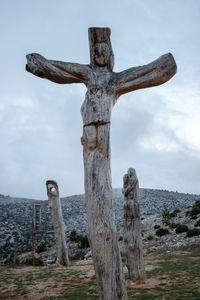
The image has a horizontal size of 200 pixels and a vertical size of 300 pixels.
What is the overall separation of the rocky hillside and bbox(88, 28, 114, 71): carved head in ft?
83.5

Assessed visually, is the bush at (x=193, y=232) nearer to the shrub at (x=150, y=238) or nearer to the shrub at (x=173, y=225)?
the shrub at (x=150, y=238)

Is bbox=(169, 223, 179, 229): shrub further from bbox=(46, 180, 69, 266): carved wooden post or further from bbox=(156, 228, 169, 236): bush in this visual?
bbox=(46, 180, 69, 266): carved wooden post

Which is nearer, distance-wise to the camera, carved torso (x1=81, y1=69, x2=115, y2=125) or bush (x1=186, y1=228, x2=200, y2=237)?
carved torso (x1=81, y1=69, x2=115, y2=125)

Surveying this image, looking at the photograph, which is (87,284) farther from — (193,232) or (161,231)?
(161,231)

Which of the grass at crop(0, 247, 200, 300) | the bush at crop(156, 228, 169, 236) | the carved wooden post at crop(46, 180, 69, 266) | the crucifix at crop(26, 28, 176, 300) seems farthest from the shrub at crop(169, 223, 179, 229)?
the crucifix at crop(26, 28, 176, 300)

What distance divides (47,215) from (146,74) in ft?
129

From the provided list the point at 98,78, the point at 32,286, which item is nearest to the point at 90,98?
the point at 98,78

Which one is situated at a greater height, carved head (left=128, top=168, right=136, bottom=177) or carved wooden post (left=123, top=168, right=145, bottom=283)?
carved head (left=128, top=168, right=136, bottom=177)

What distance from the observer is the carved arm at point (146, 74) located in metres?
5.35

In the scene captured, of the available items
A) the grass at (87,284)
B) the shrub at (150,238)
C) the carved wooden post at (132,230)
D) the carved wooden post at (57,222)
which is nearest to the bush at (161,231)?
the shrub at (150,238)

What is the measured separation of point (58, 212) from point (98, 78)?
13.9 meters

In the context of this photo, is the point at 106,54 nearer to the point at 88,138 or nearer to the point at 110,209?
the point at 88,138

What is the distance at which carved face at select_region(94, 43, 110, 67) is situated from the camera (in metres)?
5.36

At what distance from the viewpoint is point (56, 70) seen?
5.23 meters
